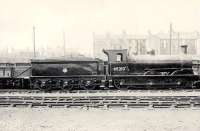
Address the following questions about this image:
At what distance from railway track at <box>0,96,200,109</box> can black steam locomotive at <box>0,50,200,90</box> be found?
5.16m

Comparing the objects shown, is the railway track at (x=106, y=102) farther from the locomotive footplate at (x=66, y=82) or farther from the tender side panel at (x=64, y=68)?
the tender side panel at (x=64, y=68)

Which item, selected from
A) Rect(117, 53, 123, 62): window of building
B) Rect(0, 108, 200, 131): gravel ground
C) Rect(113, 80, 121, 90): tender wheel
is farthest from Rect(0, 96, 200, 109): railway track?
Rect(117, 53, 123, 62): window of building

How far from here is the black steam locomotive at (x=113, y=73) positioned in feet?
79.1

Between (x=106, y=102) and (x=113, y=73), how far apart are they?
669 centimetres

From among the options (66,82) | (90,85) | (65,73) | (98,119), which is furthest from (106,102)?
(65,73)

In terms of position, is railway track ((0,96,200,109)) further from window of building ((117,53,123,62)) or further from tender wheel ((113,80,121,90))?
window of building ((117,53,123,62))

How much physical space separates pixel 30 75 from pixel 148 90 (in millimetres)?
7978

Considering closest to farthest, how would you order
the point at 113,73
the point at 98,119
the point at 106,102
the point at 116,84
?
the point at 98,119 → the point at 106,102 → the point at 113,73 → the point at 116,84

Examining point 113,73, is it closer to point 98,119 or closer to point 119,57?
point 119,57

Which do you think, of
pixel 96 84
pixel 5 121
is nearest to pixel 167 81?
pixel 96 84

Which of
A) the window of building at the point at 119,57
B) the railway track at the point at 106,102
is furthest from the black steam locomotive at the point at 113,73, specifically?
the railway track at the point at 106,102

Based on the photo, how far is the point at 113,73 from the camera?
24.1m

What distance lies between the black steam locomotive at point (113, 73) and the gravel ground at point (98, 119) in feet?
25.3

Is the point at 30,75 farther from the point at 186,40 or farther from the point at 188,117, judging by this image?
the point at 186,40
